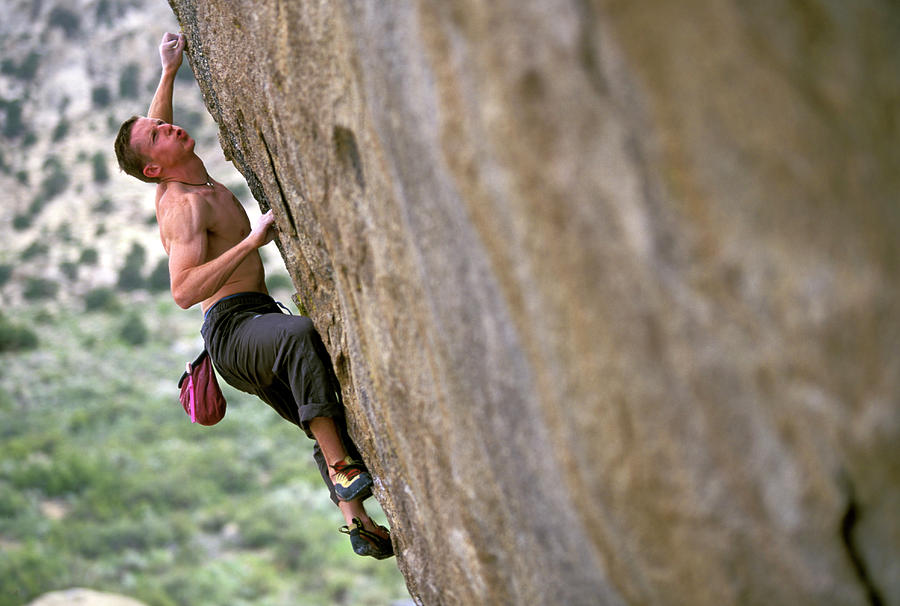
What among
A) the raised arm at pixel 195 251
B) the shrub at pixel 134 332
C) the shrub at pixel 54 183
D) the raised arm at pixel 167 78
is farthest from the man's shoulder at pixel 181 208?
the shrub at pixel 54 183

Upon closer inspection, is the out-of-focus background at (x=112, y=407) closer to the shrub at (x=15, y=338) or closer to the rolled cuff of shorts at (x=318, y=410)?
the shrub at (x=15, y=338)

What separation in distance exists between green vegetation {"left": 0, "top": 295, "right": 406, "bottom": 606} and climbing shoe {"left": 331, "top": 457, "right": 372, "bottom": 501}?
11098 mm

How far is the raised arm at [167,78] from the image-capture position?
4.31 m

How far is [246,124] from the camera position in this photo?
379 centimetres

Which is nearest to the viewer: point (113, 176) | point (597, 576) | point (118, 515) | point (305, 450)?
point (597, 576)

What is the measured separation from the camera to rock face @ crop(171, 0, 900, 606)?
176 centimetres

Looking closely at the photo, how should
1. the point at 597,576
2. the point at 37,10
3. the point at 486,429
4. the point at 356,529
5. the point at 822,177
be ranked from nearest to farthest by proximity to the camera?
the point at 822,177 < the point at 597,576 < the point at 486,429 < the point at 356,529 < the point at 37,10

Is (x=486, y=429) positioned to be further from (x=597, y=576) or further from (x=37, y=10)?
(x=37, y=10)

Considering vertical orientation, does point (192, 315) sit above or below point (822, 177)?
above

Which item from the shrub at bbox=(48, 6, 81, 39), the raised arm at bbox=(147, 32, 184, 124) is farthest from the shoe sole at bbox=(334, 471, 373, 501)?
the shrub at bbox=(48, 6, 81, 39)

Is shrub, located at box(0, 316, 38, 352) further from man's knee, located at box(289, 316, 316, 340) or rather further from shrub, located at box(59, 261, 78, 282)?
man's knee, located at box(289, 316, 316, 340)

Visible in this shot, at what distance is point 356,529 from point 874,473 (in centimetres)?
242

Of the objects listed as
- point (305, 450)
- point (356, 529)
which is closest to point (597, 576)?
point (356, 529)

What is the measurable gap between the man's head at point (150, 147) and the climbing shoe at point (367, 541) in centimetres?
195
